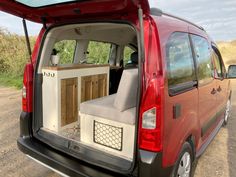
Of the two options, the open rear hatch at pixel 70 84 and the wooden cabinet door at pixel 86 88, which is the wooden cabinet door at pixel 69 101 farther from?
the wooden cabinet door at pixel 86 88

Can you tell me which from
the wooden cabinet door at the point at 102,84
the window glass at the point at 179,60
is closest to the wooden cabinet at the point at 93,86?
the wooden cabinet door at the point at 102,84

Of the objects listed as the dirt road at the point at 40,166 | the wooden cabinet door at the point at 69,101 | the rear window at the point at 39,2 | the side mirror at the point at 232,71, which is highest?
the rear window at the point at 39,2

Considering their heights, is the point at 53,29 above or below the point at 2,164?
above

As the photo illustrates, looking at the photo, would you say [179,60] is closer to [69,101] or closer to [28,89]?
[69,101]

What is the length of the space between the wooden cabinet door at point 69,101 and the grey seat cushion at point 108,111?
0.54 m

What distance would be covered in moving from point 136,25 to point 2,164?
8.63 feet

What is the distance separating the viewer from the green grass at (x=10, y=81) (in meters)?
9.48

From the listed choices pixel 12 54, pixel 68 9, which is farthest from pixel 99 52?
pixel 12 54

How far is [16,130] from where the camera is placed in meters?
4.78

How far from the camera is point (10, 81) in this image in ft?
32.9

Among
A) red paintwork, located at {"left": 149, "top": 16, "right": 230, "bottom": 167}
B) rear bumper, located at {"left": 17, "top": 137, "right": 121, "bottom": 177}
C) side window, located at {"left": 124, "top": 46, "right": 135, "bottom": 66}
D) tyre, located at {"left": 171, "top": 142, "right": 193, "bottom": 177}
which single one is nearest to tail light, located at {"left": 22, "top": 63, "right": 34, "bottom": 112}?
rear bumper, located at {"left": 17, "top": 137, "right": 121, "bottom": 177}

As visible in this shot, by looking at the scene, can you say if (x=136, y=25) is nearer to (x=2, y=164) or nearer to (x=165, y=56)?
(x=165, y=56)

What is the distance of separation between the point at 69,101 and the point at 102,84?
2.82 feet

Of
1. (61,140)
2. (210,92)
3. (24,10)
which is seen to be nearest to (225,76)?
(210,92)
